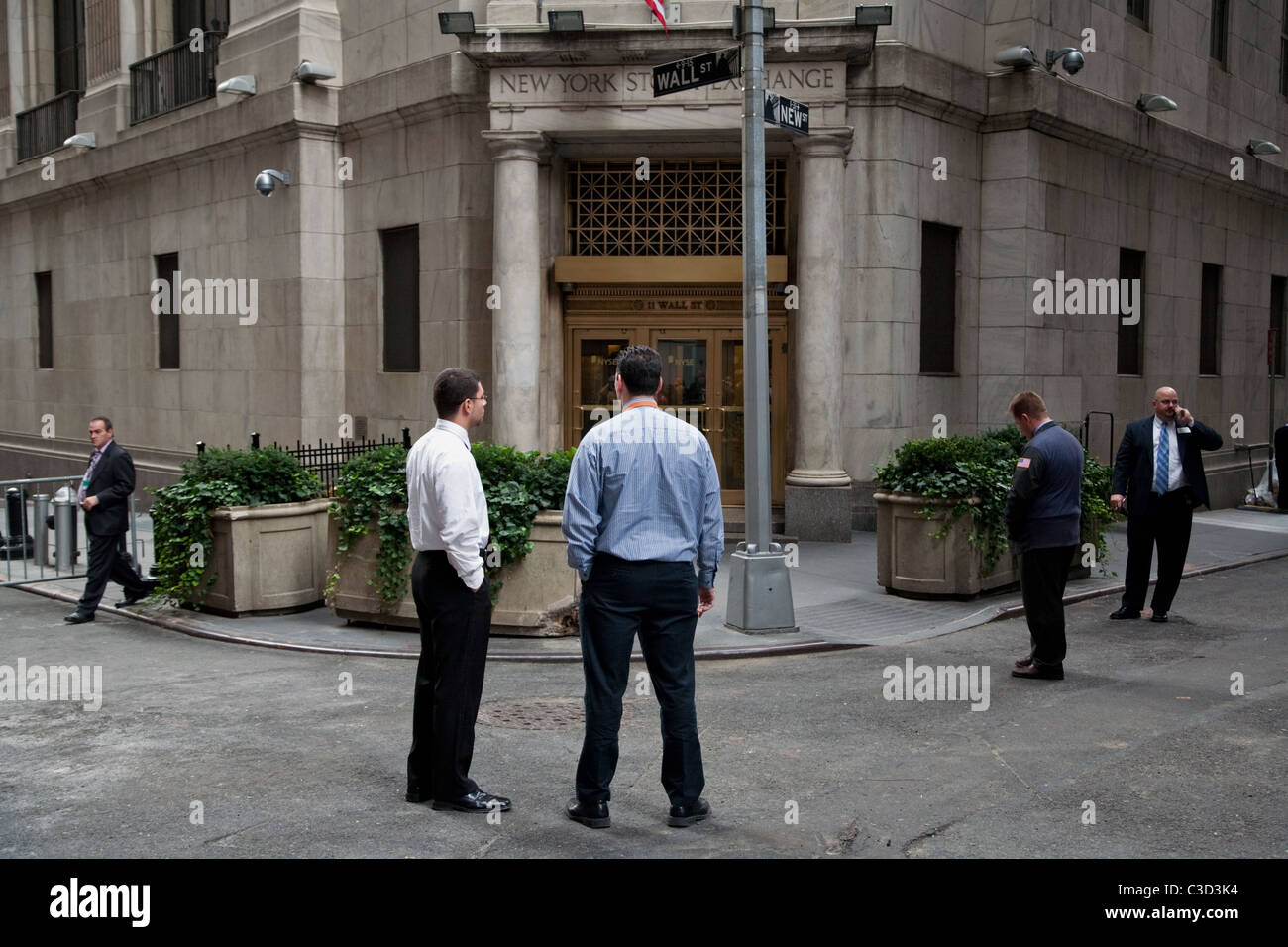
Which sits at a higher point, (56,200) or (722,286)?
(56,200)

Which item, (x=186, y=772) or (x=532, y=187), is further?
(x=532, y=187)

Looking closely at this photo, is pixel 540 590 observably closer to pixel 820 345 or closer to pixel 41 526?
pixel 820 345

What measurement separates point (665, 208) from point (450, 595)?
11.9 metres

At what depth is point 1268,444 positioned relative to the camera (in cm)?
2456

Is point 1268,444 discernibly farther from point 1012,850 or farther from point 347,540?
point 1012,850

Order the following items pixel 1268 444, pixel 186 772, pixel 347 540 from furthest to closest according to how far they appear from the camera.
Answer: pixel 1268 444
pixel 347 540
pixel 186 772

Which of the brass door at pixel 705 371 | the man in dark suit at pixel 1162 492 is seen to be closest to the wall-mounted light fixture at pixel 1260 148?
the brass door at pixel 705 371

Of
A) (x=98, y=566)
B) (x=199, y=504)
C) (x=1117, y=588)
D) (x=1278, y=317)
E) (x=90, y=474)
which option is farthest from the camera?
(x=1278, y=317)

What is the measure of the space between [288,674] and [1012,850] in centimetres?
567

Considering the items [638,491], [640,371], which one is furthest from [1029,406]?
[638,491]

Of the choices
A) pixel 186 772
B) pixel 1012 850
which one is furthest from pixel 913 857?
pixel 186 772

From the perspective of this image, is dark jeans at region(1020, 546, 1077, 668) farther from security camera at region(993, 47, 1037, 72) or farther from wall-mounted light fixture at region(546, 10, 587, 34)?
security camera at region(993, 47, 1037, 72)

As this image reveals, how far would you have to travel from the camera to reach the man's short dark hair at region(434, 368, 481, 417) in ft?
20.3

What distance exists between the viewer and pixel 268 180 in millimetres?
18828
